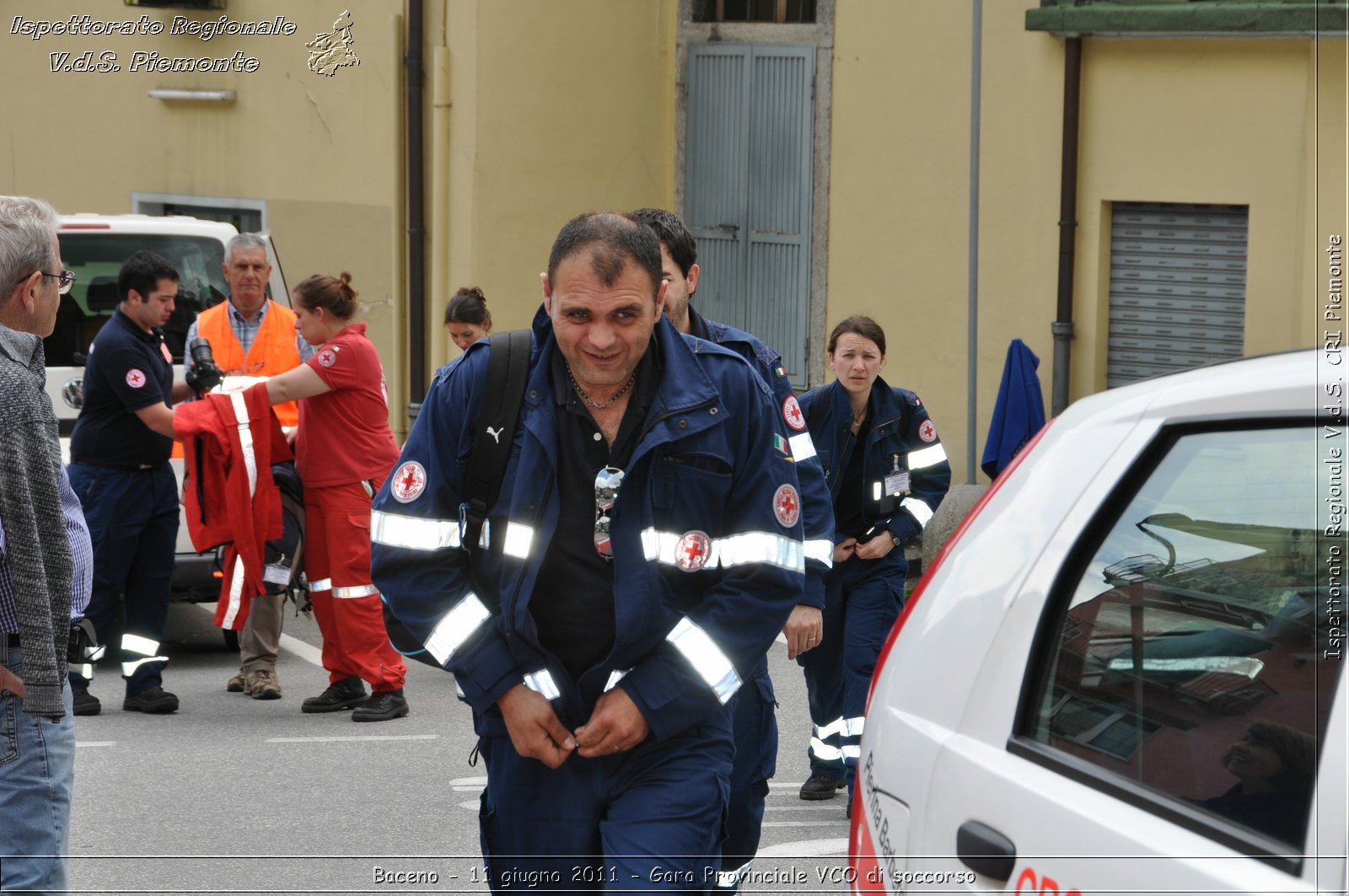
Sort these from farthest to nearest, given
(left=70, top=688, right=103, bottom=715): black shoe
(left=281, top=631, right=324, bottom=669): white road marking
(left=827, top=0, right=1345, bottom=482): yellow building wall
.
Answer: (left=827, top=0, right=1345, bottom=482): yellow building wall
(left=281, top=631, right=324, bottom=669): white road marking
(left=70, top=688, right=103, bottom=715): black shoe

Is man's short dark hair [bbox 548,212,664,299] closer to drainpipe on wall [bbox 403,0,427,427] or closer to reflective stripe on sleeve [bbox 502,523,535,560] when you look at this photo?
reflective stripe on sleeve [bbox 502,523,535,560]

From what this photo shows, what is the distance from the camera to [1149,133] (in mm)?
11555

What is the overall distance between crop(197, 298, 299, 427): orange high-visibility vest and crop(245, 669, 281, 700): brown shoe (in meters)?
1.39

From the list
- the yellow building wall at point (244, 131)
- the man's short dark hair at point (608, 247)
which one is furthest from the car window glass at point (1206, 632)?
the yellow building wall at point (244, 131)

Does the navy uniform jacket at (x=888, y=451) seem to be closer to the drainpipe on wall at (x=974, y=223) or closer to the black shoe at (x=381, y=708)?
the black shoe at (x=381, y=708)

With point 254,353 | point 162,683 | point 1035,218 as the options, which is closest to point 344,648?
point 162,683

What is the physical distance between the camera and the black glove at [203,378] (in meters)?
8.39

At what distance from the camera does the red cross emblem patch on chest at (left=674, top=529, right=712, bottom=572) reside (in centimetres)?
342

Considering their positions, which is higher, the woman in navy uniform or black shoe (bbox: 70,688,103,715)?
the woman in navy uniform

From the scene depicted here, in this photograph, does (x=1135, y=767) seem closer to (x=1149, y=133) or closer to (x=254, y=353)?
(x=254, y=353)

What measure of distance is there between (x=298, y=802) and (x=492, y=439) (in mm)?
3536

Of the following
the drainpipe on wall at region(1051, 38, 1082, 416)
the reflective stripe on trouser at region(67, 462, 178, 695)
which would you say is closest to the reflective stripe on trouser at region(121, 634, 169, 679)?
the reflective stripe on trouser at region(67, 462, 178, 695)

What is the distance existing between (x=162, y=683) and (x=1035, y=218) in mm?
6864

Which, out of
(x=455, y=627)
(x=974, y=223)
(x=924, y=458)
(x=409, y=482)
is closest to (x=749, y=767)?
(x=455, y=627)
